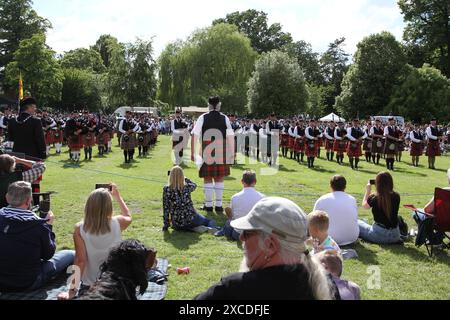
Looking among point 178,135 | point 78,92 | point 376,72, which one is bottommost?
point 178,135

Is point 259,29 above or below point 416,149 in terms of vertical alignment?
above

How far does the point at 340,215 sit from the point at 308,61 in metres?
62.2

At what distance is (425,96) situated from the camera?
35.8 meters

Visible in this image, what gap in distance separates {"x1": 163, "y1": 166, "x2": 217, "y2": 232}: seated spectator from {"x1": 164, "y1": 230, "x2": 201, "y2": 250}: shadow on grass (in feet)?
0.41

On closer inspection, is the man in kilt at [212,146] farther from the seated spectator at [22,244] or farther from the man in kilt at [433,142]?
the man in kilt at [433,142]

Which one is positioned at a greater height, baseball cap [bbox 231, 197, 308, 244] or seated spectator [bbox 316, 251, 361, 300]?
baseball cap [bbox 231, 197, 308, 244]

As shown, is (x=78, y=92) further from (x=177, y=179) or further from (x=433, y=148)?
(x=177, y=179)

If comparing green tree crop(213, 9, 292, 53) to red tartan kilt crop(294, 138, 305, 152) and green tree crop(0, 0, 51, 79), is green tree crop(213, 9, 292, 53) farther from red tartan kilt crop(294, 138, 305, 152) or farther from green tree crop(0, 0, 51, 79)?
red tartan kilt crop(294, 138, 305, 152)

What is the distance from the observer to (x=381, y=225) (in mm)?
6023

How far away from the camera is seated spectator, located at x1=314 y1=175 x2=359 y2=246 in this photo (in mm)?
5629

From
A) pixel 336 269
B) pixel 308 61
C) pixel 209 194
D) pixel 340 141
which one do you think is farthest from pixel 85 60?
pixel 336 269

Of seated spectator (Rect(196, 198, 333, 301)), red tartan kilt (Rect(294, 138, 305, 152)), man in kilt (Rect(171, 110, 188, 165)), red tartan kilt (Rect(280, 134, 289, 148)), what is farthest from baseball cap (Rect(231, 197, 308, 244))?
red tartan kilt (Rect(280, 134, 289, 148))
